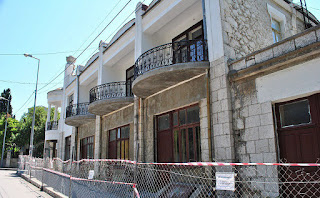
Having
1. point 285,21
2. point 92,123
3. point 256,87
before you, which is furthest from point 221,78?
point 92,123

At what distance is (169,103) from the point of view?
10234 mm

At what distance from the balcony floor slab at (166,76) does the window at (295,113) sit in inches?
109

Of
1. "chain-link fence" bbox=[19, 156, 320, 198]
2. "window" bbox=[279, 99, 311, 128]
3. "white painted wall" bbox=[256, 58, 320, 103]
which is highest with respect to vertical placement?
"white painted wall" bbox=[256, 58, 320, 103]

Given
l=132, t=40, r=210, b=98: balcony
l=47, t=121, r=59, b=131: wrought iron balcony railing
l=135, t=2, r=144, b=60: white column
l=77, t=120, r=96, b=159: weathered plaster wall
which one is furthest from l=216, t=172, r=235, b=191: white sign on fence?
l=47, t=121, r=59, b=131: wrought iron balcony railing

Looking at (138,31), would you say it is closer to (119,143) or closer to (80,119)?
(119,143)

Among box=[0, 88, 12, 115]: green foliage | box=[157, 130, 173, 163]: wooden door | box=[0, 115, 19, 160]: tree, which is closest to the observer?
box=[157, 130, 173, 163]: wooden door

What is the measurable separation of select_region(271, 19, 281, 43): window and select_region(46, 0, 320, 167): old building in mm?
48

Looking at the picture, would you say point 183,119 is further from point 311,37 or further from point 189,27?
point 311,37

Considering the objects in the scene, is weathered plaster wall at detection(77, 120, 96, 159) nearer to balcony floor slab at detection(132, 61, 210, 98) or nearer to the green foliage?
balcony floor slab at detection(132, 61, 210, 98)

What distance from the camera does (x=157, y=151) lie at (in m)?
10.8

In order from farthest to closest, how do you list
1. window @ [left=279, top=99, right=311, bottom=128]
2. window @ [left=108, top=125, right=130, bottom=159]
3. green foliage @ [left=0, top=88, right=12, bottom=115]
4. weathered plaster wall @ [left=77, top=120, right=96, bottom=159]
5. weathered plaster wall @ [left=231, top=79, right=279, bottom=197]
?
green foliage @ [left=0, top=88, right=12, bottom=115] → weathered plaster wall @ [left=77, top=120, right=96, bottom=159] → window @ [left=108, top=125, right=130, bottom=159] → weathered plaster wall @ [left=231, top=79, right=279, bottom=197] → window @ [left=279, top=99, right=311, bottom=128]

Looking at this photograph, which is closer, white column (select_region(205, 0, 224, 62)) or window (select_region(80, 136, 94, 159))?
white column (select_region(205, 0, 224, 62))

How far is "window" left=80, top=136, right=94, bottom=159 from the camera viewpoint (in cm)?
1725

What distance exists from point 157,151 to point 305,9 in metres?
10.5
